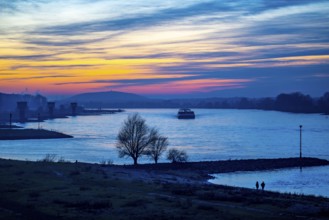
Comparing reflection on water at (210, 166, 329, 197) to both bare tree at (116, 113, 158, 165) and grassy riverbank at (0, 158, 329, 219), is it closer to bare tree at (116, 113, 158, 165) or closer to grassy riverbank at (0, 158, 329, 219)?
bare tree at (116, 113, 158, 165)

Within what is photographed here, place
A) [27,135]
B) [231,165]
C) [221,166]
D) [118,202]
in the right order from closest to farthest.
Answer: [118,202], [221,166], [231,165], [27,135]

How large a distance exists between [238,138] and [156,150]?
35672 millimetres

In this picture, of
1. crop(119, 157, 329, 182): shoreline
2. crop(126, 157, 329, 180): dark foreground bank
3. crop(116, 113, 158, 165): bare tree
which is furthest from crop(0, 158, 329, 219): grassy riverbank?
crop(116, 113, 158, 165): bare tree

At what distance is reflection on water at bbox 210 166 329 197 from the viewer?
36094mm

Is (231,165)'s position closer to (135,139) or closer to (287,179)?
(287,179)

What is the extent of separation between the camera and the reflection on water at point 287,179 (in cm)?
3609

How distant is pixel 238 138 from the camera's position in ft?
276

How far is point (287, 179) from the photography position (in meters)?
42.5

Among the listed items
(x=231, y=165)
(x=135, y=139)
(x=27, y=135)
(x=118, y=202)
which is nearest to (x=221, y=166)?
A: (x=231, y=165)

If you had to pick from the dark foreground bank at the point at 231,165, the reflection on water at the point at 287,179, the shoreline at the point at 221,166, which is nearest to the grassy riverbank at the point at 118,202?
the reflection on water at the point at 287,179

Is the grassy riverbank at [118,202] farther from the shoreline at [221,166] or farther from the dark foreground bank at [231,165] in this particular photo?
the dark foreground bank at [231,165]

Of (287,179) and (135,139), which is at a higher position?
(135,139)

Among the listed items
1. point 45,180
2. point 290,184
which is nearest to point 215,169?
point 290,184

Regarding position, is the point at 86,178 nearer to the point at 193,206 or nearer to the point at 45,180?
the point at 45,180
